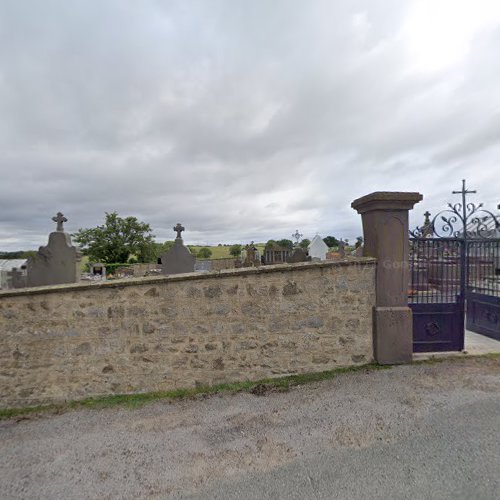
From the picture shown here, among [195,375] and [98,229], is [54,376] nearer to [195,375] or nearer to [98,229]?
[195,375]

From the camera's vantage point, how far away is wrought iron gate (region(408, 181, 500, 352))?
5.33 metres

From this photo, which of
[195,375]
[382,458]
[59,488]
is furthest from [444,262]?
[59,488]

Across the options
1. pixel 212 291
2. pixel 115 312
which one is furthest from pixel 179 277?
pixel 115 312

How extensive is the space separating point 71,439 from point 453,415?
4685mm

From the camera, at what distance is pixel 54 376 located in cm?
445

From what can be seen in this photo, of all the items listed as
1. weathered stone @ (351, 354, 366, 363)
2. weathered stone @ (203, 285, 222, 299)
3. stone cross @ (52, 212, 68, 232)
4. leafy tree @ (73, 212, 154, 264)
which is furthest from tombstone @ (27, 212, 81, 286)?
leafy tree @ (73, 212, 154, 264)

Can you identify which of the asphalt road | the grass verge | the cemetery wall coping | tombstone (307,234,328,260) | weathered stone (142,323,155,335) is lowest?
the grass verge

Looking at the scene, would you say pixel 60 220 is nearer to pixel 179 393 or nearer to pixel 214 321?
pixel 214 321

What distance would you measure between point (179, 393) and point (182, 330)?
3.23ft

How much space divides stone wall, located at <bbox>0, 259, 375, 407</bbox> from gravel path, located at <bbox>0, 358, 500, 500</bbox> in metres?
0.51

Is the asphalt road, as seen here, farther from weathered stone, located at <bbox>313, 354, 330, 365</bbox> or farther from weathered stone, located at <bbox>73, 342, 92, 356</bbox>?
weathered stone, located at <bbox>73, 342, 92, 356</bbox>

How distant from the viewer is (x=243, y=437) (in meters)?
3.25

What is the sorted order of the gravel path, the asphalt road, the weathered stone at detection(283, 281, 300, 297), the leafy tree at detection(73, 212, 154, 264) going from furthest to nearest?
the leafy tree at detection(73, 212, 154, 264), the weathered stone at detection(283, 281, 300, 297), the gravel path, the asphalt road

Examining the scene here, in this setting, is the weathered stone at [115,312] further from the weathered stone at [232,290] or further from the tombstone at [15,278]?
the tombstone at [15,278]
